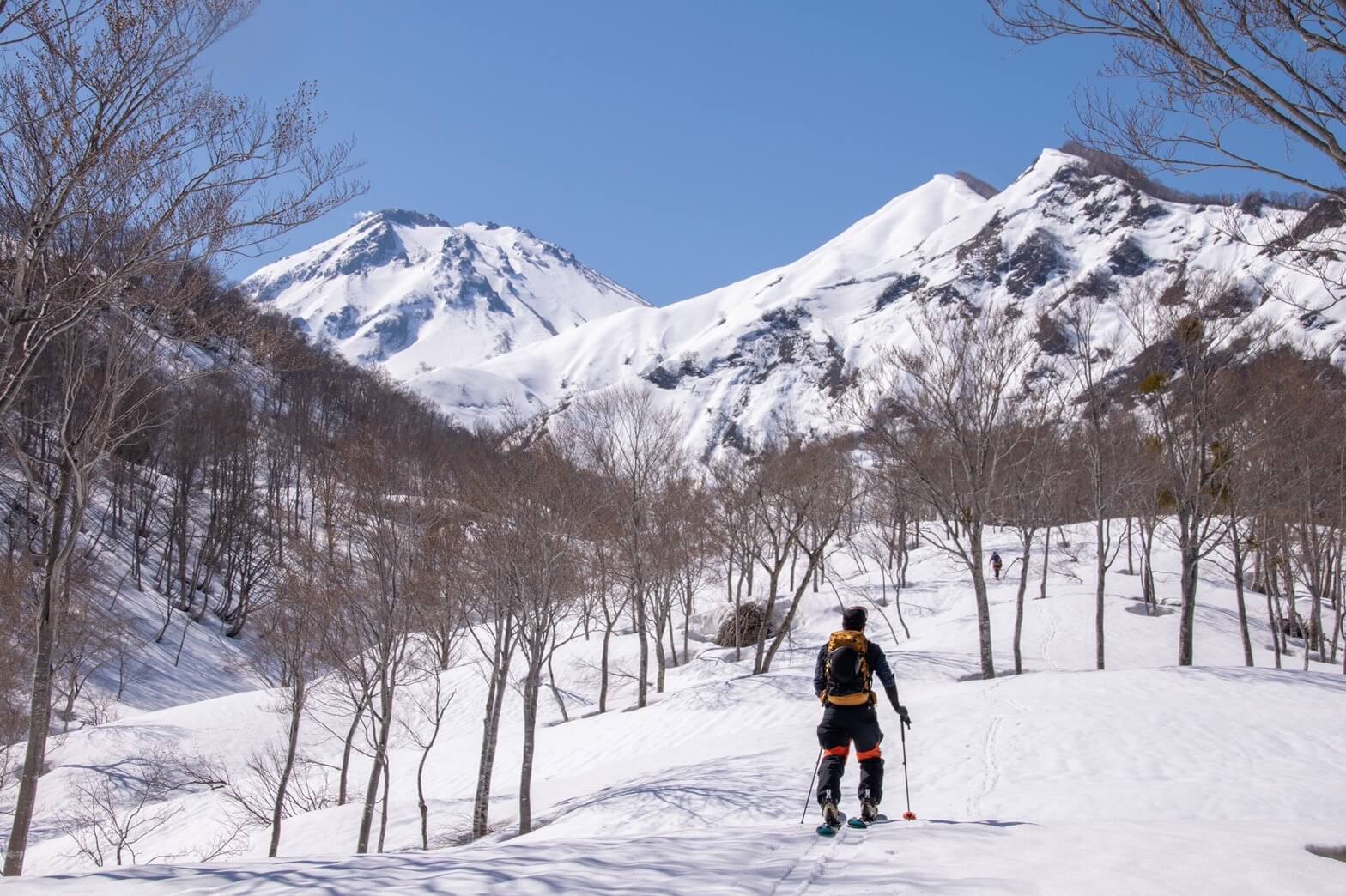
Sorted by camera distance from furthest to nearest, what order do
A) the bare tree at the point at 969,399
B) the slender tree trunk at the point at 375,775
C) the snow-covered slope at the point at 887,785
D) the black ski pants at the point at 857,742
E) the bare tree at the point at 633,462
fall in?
the bare tree at the point at 633,462 < the bare tree at the point at 969,399 < the slender tree trunk at the point at 375,775 < the black ski pants at the point at 857,742 < the snow-covered slope at the point at 887,785

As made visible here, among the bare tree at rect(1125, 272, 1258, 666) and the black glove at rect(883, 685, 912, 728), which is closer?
the black glove at rect(883, 685, 912, 728)

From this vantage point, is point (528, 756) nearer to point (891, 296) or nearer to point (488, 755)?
point (488, 755)

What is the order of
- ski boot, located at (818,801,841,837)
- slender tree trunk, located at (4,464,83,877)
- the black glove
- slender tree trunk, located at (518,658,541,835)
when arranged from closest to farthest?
1. ski boot, located at (818,801,841,837)
2. the black glove
3. slender tree trunk, located at (4,464,83,877)
4. slender tree trunk, located at (518,658,541,835)

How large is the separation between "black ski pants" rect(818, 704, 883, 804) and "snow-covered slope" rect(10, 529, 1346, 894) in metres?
0.48

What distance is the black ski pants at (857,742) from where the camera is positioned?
6.59m

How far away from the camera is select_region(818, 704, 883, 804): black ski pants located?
659 cm

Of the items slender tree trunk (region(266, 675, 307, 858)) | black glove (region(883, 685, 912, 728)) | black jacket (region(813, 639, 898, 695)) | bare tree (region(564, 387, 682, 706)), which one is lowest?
slender tree trunk (region(266, 675, 307, 858))

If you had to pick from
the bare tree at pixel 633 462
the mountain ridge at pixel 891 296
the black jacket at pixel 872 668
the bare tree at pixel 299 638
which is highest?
the mountain ridge at pixel 891 296

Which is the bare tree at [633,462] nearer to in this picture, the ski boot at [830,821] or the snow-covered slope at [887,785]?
the snow-covered slope at [887,785]

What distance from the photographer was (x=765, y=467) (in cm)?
2977

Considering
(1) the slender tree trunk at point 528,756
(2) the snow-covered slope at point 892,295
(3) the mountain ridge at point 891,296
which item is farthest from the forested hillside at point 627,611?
(2) the snow-covered slope at point 892,295

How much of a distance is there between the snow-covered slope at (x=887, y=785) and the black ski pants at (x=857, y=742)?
19.0 inches

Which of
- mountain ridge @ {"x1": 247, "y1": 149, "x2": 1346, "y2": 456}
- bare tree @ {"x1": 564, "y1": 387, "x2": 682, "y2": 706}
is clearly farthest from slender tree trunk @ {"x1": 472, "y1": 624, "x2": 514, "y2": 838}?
mountain ridge @ {"x1": 247, "y1": 149, "x2": 1346, "y2": 456}

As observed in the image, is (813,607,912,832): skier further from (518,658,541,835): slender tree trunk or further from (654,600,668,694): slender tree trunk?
(654,600,668,694): slender tree trunk
